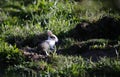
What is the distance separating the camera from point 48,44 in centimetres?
1091

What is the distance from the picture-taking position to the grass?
28.6 ft

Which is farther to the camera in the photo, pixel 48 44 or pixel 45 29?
pixel 45 29

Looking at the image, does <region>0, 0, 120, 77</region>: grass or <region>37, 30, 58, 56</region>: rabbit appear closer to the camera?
<region>0, 0, 120, 77</region>: grass

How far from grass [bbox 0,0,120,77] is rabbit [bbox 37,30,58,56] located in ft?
0.85

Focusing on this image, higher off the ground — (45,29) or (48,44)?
(45,29)

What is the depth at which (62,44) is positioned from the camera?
11648 mm

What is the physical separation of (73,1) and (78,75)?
7559 millimetres

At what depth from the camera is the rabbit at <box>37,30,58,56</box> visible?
10539mm

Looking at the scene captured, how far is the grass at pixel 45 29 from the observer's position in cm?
872

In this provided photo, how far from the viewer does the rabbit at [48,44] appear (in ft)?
34.6

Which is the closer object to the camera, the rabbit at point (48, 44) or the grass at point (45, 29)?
the grass at point (45, 29)

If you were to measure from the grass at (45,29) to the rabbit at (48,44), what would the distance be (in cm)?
26

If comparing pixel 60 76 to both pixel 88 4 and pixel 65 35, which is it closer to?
pixel 65 35

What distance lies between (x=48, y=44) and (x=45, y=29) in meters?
2.17
